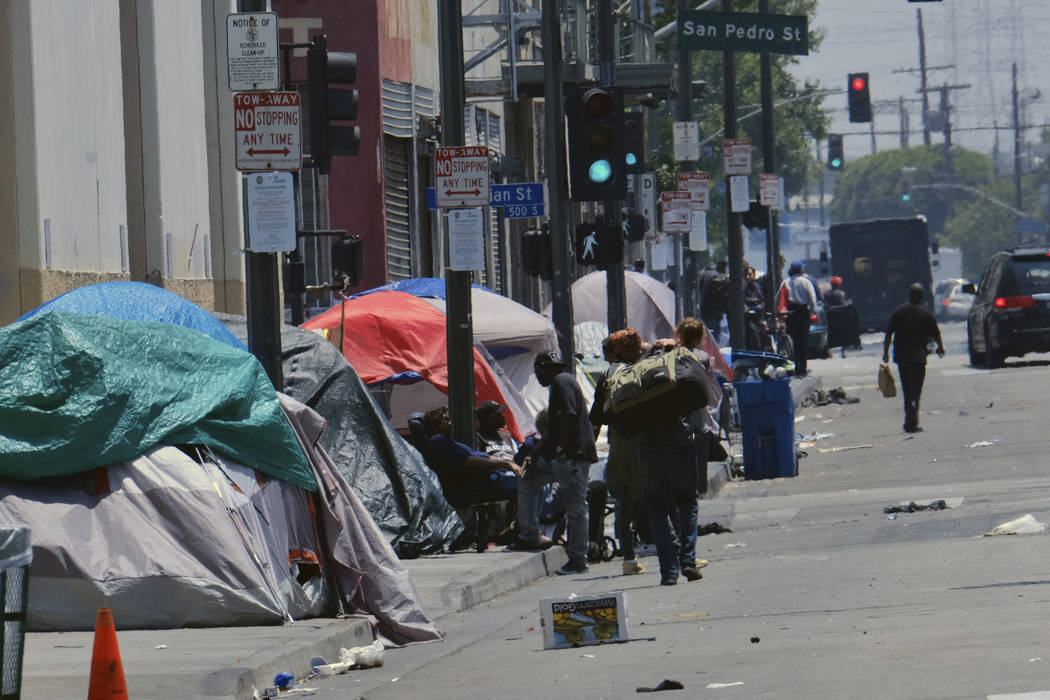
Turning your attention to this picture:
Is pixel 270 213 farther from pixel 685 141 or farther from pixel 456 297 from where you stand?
pixel 685 141

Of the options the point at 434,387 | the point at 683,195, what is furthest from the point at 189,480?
the point at 683,195

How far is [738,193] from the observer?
112 ft

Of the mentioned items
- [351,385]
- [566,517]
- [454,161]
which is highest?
[454,161]

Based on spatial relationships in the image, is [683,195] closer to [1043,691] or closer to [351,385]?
[351,385]

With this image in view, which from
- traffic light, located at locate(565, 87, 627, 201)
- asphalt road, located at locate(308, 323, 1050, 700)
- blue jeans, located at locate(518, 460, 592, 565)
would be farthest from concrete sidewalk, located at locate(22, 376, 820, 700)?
traffic light, located at locate(565, 87, 627, 201)

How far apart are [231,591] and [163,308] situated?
4.09 metres

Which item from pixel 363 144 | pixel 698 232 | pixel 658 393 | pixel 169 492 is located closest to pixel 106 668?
pixel 169 492

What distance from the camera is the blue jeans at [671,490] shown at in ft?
46.3

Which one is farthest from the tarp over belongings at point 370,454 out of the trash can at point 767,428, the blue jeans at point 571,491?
the trash can at point 767,428

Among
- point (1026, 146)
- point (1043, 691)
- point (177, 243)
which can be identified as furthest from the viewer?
point (1026, 146)

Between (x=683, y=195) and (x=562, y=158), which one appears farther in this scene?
(x=683, y=195)

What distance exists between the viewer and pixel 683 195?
1124 inches

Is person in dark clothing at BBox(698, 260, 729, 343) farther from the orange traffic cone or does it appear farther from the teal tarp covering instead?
the orange traffic cone

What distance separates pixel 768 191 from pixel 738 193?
4616mm
